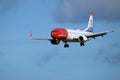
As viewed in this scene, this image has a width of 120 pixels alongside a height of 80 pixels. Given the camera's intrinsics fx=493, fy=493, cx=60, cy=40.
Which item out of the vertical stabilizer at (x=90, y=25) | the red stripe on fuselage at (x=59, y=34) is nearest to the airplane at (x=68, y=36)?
the red stripe on fuselage at (x=59, y=34)

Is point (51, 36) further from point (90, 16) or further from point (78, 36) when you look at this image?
point (90, 16)

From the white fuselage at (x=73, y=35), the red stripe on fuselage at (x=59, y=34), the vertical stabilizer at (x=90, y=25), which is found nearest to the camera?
the red stripe on fuselage at (x=59, y=34)

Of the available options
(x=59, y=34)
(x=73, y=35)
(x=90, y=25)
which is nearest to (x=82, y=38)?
(x=73, y=35)

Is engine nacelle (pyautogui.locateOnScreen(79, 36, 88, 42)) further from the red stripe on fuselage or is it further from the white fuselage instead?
the red stripe on fuselage

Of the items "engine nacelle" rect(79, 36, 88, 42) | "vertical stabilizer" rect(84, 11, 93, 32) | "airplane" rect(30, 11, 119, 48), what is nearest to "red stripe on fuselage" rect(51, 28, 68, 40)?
"airplane" rect(30, 11, 119, 48)

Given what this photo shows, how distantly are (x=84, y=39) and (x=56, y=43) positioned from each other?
34.8ft

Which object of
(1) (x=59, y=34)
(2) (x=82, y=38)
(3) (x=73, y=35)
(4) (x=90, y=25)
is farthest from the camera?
(4) (x=90, y=25)

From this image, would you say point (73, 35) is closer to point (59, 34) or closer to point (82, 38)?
point (82, 38)

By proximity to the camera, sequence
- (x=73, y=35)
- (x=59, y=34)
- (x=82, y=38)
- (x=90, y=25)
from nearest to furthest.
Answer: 1. (x=59, y=34)
2. (x=73, y=35)
3. (x=82, y=38)
4. (x=90, y=25)

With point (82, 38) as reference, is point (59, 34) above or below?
above

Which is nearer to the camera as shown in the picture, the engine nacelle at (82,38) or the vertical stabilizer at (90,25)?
the engine nacelle at (82,38)

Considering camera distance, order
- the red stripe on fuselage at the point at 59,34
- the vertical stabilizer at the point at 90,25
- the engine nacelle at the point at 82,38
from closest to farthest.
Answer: the red stripe on fuselage at the point at 59,34 → the engine nacelle at the point at 82,38 → the vertical stabilizer at the point at 90,25

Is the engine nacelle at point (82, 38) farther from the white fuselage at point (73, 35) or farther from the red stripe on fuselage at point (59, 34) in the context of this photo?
the red stripe on fuselage at point (59, 34)

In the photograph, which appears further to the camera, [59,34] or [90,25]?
[90,25]
